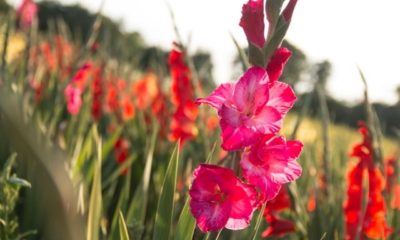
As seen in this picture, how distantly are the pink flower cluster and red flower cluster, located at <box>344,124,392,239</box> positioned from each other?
581 millimetres

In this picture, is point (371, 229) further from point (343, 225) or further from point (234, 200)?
point (234, 200)

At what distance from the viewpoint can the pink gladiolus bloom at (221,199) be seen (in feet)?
1.97

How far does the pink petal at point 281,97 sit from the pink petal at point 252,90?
0.04 ft

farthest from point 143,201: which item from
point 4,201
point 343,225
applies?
point 343,225

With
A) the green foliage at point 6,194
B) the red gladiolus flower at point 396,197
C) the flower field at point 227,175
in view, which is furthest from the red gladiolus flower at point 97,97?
the green foliage at point 6,194

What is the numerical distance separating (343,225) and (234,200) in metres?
0.73

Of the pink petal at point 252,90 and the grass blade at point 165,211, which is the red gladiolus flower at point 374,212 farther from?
the pink petal at point 252,90

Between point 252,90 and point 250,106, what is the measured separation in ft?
0.06

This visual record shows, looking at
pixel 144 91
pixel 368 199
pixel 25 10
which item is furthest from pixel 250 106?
pixel 144 91

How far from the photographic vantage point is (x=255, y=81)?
1.99ft

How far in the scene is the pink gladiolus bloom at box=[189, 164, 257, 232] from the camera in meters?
0.60

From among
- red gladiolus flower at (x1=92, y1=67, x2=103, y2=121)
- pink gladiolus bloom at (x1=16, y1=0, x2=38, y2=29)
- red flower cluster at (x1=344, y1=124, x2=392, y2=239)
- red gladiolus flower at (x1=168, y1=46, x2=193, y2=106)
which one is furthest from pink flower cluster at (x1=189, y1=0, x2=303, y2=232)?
pink gladiolus bloom at (x1=16, y1=0, x2=38, y2=29)

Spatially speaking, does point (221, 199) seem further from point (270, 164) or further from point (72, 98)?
point (72, 98)

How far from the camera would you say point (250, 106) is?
62cm
